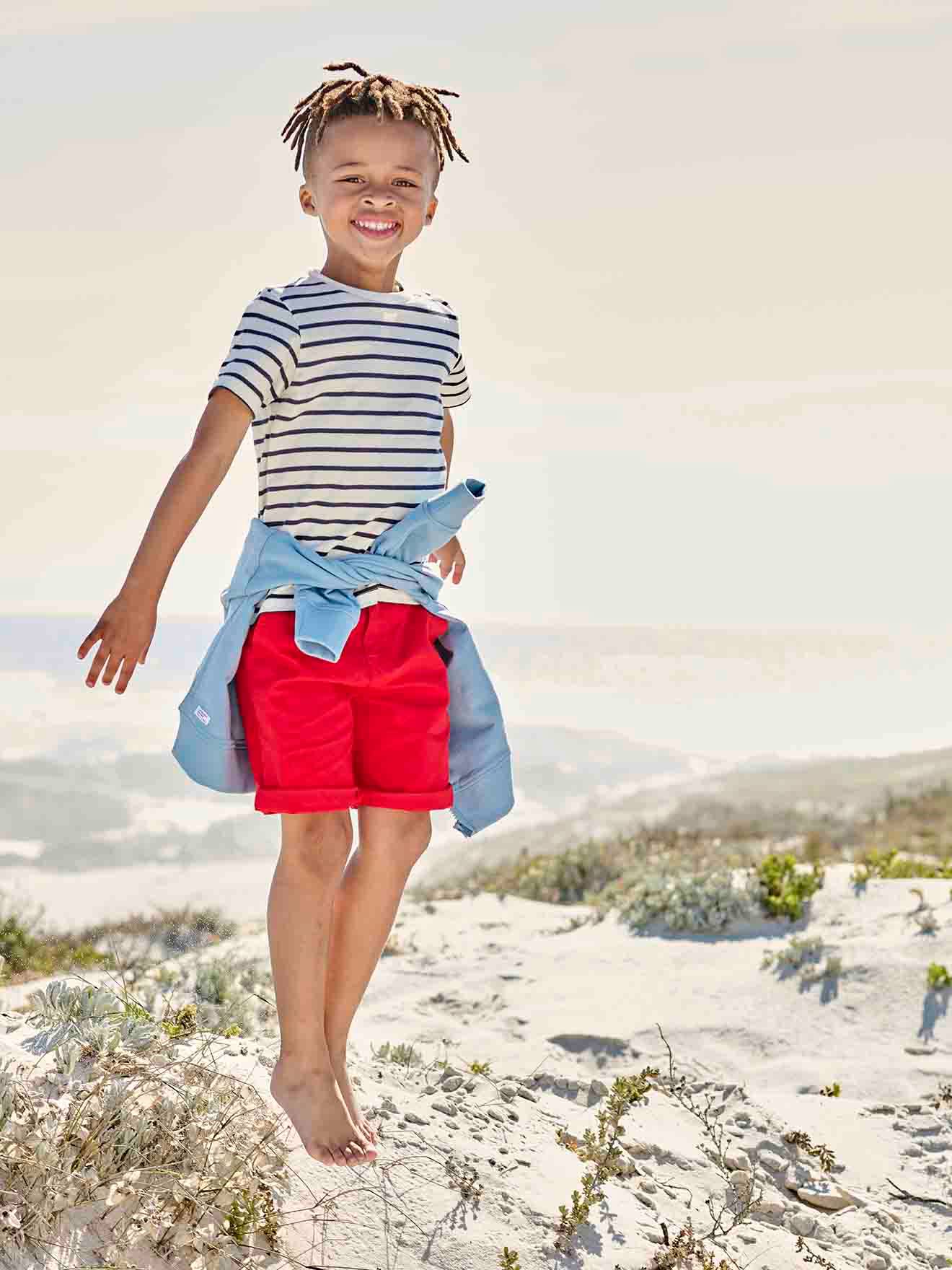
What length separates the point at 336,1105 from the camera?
3602 mm

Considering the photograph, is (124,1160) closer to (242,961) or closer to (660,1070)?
(660,1070)

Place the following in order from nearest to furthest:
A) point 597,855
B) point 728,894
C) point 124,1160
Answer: point 124,1160 → point 728,894 → point 597,855

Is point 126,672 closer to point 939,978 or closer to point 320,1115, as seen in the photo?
point 320,1115

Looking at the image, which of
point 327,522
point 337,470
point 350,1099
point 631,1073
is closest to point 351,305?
point 337,470

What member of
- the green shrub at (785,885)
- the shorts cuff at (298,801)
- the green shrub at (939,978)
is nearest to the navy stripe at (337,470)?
the shorts cuff at (298,801)

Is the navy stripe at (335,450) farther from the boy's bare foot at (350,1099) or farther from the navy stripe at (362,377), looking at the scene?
the boy's bare foot at (350,1099)

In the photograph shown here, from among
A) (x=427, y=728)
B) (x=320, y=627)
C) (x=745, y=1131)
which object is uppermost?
(x=320, y=627)

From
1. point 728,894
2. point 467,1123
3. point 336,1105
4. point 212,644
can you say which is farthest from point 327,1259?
point 728,894

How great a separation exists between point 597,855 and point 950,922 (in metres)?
2.46

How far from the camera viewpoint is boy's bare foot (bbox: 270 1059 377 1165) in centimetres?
350

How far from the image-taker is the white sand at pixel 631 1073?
3666 millimetres

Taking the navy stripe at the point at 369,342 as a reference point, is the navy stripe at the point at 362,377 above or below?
below

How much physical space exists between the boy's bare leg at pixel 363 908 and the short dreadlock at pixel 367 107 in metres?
1.70

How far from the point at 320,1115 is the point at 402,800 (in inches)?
30.6
